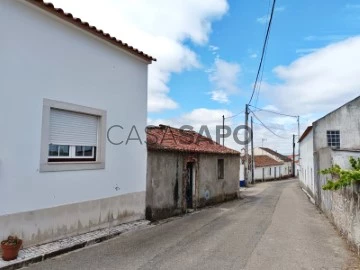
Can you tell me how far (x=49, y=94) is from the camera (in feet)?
23.9

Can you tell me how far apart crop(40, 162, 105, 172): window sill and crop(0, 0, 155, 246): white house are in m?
0.03

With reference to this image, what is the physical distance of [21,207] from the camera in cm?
656

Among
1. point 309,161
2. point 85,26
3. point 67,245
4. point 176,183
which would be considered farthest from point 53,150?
point 309,161

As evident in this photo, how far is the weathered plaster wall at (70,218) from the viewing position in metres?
6.54

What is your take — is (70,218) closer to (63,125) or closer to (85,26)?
(63,125)

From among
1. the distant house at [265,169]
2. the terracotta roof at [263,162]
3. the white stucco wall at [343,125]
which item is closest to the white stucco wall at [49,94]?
the white stucco wall at [343,125]

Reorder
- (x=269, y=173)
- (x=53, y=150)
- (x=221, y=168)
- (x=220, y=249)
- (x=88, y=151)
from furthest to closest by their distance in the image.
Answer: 1. (x=269, y=173)
2. (x=221, y=168)
3. (x=88, y=151)
4. (x=53, y=150)
5. (x=220, y=249)

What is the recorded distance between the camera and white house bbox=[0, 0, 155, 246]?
21.3 feet

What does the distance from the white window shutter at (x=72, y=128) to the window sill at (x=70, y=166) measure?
547mm

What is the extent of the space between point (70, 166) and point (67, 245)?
191cm

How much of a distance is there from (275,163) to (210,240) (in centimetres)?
4810

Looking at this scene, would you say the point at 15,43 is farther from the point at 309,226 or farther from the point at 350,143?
the point at 350,143

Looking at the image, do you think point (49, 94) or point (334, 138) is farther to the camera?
point (334, 138)

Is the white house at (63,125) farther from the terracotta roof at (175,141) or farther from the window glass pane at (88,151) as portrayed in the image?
the terracotta roof at (175,141)
